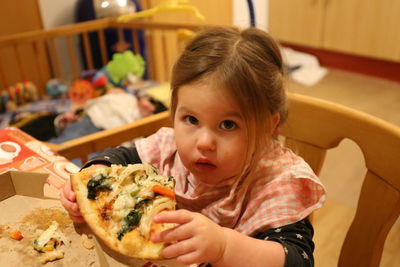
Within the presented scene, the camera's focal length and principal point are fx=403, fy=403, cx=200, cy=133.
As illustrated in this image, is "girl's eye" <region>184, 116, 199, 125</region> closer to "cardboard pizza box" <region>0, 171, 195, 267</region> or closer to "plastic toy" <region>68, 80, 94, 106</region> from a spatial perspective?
"cardboard pizza box" <region>0, 171, 195, 267</region>

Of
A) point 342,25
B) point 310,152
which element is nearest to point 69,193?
point 310,152

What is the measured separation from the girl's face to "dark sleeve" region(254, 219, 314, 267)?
5.0 inches

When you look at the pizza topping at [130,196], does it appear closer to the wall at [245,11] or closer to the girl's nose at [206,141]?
the girl's nose at [206,141]

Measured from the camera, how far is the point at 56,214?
0.73 meters

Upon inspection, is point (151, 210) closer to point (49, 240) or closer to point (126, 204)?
point (126, 204)

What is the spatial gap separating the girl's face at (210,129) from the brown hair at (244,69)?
0.02m

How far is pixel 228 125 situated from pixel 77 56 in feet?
8.21

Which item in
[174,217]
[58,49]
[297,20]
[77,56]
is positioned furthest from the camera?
[297,20]

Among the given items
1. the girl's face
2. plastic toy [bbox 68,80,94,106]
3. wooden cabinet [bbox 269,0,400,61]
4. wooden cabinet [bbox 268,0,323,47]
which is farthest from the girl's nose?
wooden cabinet [bbox 268,0,323,47]

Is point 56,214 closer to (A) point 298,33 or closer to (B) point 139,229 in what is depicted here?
(B) point 139,229

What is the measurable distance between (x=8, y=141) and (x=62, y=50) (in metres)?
2.09

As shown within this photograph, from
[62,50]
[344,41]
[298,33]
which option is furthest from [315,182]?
[298,33]

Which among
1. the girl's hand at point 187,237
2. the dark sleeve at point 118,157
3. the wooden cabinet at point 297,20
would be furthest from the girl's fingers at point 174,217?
the wooden cabinet at point 297,20

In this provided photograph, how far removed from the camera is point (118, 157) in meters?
0.86
